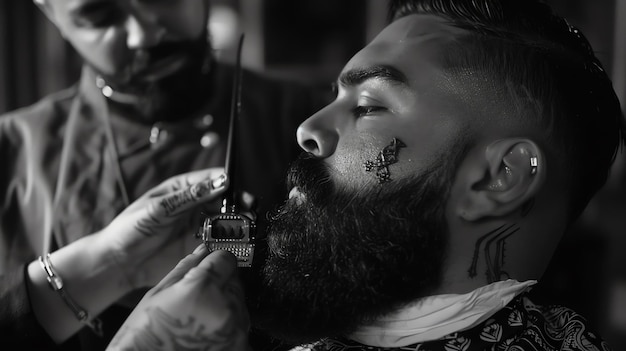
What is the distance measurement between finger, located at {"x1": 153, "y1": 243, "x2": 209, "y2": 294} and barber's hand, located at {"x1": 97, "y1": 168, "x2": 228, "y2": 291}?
0.13 m

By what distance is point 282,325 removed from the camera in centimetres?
79

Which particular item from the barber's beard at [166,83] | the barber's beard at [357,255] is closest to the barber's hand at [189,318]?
the barber's beard at [357,255]

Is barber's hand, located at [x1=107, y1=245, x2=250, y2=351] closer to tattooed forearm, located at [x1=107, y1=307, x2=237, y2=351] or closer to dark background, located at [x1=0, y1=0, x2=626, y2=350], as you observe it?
tattooed forearm, located at [x1=107, y1=307, x2=237, y2=351]

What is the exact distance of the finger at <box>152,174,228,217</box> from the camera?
0.86 meters

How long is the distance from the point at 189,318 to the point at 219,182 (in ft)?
0.82

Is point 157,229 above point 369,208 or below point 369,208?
below

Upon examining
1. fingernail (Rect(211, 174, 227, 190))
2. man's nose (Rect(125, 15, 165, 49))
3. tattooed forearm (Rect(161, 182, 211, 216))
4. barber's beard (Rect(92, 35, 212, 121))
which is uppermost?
man's nose (Rect(125, 15, 165, 49))

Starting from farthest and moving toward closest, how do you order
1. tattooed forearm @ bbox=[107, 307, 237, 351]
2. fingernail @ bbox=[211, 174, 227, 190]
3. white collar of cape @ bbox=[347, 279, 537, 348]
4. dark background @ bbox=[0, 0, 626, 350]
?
dark background @ bbox=[0, 0, 626, 350]
fingernail @ bbox=[211, 174, 227, 190]
white collar of cape @ bbox=[347, 279, 537, 348]
tattooed forearm @ bbox=[107, 307, 237, 351]

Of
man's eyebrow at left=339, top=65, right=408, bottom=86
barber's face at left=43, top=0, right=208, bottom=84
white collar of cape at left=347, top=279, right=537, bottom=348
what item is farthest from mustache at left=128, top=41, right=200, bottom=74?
white collar of cape at left=347, top=279, right=537, bottom=348

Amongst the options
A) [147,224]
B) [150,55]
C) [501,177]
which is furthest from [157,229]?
[501,177]

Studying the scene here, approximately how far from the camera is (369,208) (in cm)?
77

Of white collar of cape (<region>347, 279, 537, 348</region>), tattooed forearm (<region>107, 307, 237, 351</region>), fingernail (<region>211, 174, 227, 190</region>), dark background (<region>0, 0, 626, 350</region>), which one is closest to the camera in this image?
tattooed forearm (<region>107, 307, 237, 351</region>)

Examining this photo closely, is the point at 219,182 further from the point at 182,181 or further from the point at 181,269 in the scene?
the point at 181,269

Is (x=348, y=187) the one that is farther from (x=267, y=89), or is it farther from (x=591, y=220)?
(x=591, y=220)
